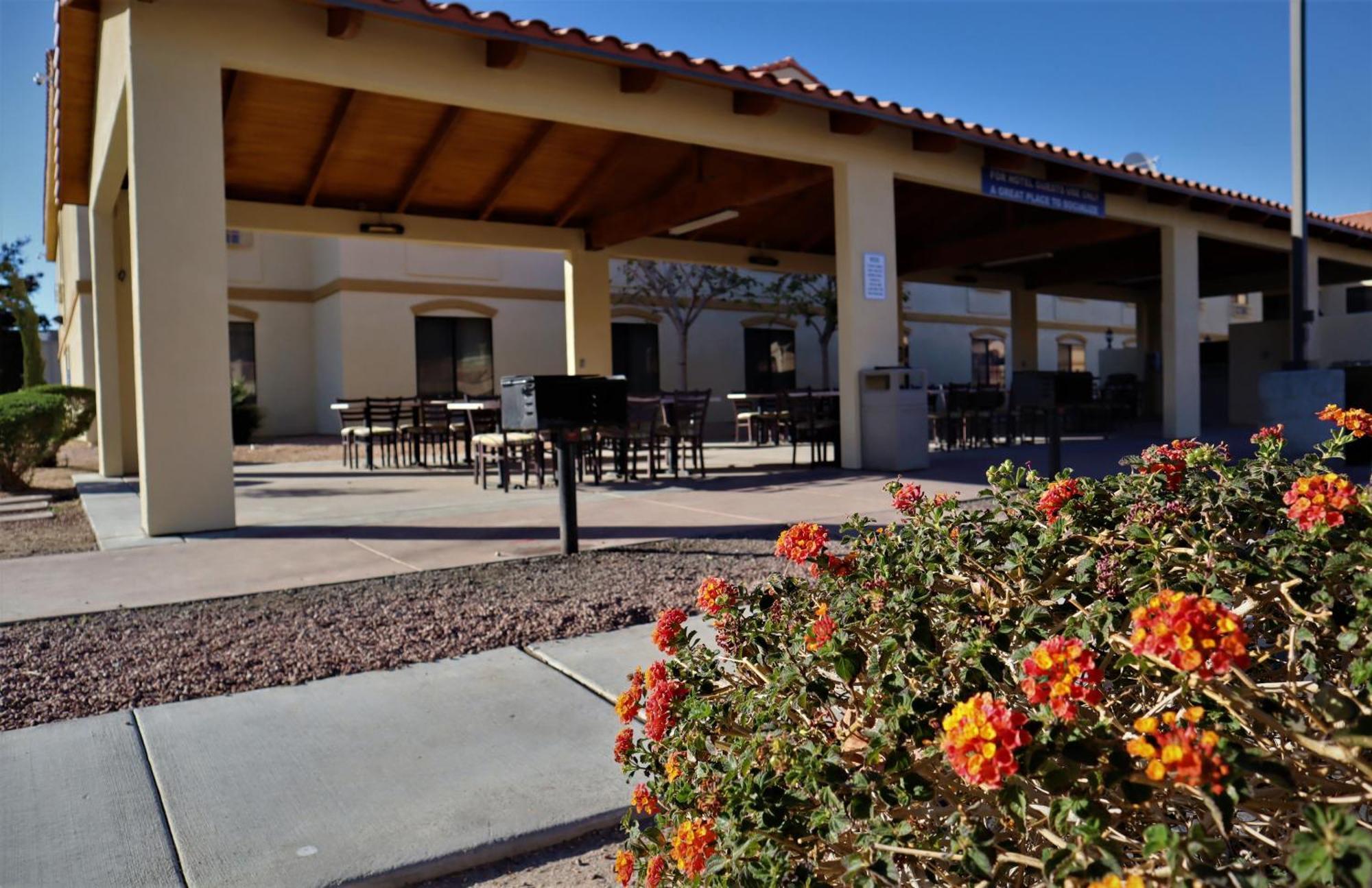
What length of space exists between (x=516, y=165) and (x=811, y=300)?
12962 millimetres

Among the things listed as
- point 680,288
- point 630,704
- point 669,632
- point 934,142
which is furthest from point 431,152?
point 680,288

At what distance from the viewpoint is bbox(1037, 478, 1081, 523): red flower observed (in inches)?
78.4

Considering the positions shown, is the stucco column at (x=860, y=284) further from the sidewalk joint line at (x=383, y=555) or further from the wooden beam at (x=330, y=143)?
the sidewalk joint line at (x=383, y=555)

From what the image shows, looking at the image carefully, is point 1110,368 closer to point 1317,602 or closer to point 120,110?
point 120,110

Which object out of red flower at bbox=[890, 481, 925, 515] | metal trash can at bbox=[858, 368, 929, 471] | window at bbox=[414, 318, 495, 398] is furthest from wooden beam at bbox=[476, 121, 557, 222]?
red flower at bbox=[890, 481, 925, 515]

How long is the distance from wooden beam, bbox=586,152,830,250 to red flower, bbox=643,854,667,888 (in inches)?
378

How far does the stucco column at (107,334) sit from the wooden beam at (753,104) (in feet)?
24.2

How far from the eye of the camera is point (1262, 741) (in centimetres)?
147

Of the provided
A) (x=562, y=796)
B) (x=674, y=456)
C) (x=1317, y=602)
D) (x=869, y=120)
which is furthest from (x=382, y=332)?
(x=1317, y=602)

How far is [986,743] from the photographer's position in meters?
1.24

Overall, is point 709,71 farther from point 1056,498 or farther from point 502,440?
point 1056,498

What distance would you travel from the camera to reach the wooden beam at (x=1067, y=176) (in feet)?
40.0

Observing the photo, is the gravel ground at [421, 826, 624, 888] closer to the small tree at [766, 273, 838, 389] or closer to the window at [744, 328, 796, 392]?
the small tree at [766, 273, 838, 389]

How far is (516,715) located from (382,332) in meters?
18.0
